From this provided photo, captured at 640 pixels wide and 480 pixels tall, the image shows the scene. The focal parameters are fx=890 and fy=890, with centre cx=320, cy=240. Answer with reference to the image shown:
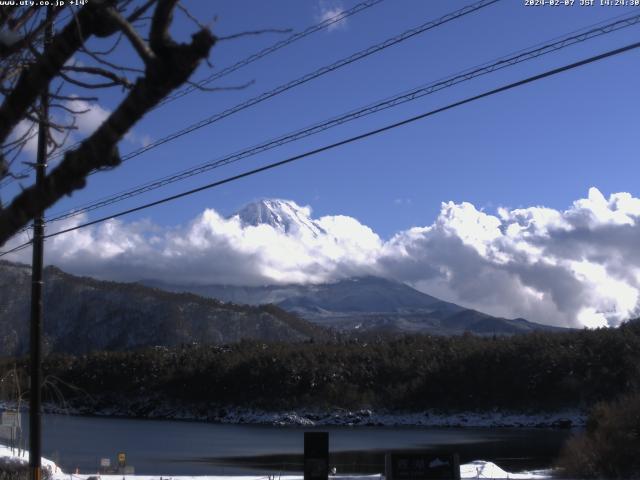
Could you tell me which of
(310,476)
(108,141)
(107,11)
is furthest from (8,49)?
(310,476)

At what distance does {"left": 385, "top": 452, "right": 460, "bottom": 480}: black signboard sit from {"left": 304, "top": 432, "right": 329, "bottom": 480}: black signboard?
1.69 meters

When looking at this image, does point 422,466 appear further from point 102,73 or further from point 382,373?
point 382,373

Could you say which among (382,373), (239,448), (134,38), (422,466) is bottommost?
(239,448)

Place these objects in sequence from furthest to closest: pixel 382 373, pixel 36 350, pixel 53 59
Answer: pixel 382 373
pixel 36 350
pixel 53 59

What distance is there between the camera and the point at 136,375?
120938 millimetres

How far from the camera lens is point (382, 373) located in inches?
4555

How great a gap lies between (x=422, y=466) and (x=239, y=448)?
4587 cm

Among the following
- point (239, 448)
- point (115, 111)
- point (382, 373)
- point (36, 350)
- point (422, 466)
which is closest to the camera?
point (115, 111)

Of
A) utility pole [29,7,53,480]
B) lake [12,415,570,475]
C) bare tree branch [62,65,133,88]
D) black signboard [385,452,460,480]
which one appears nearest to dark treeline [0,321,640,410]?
lake [12,415,570,475]

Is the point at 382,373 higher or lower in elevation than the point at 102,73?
lower

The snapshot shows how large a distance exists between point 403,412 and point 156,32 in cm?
10534

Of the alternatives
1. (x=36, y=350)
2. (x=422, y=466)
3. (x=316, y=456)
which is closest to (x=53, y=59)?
(x=316, y=456)

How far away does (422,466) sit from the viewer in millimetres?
17047

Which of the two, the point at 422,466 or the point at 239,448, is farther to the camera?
the point at 239,448
